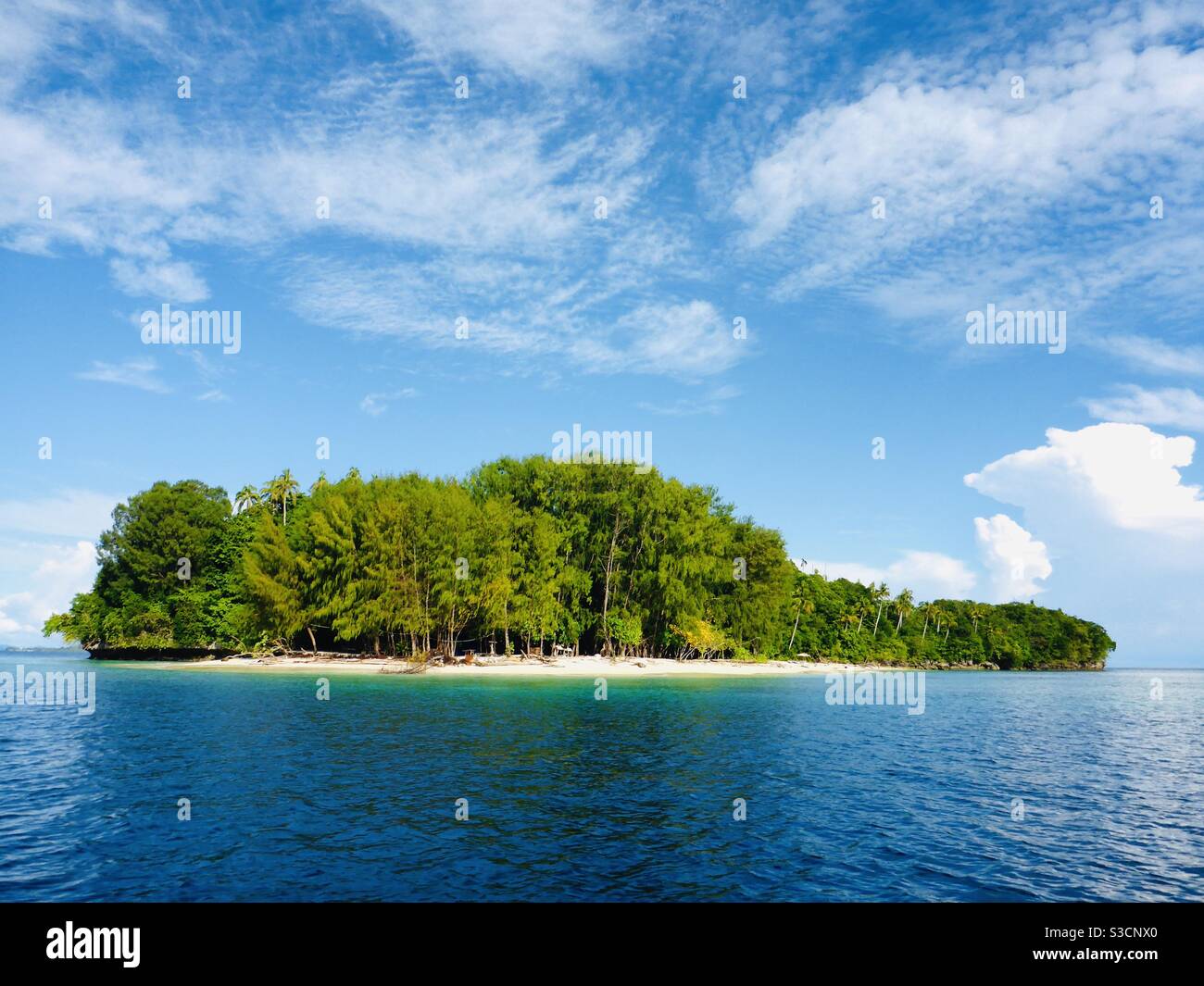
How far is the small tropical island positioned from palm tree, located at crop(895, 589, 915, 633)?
171ft

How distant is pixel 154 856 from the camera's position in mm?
16719

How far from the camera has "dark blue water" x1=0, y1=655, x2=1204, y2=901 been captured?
51.4 feet

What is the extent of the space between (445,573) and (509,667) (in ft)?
41.9

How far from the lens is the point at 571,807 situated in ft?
70.8

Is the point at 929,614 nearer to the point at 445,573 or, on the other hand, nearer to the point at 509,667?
the point at 509,667

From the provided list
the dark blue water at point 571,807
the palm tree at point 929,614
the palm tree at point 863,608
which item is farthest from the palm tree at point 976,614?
the dark blue water at point 571,807

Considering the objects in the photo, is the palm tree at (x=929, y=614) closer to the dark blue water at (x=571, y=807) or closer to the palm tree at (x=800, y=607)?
the palm tree at (x=800, y=607)

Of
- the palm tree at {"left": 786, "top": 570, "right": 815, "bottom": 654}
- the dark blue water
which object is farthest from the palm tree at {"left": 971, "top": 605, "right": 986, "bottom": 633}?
the dark blue water

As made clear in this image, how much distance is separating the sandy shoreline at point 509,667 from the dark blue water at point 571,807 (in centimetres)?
3052

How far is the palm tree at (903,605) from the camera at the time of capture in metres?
157
